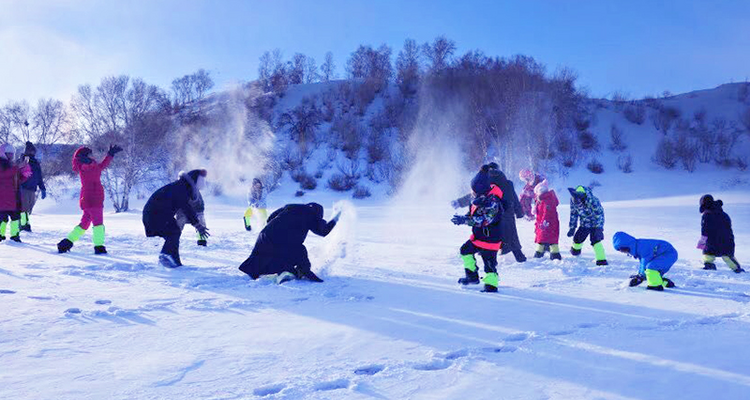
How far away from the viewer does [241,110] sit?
45.9 meters

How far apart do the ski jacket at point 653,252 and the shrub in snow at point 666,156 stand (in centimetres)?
2974

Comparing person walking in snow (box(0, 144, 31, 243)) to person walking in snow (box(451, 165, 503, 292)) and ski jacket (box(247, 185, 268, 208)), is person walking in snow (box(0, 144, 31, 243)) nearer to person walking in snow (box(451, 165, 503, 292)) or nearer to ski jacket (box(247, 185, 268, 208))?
ski jacket (box(247, 185, 268, 208))

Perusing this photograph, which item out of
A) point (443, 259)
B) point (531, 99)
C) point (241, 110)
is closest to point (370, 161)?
point (531, 99)

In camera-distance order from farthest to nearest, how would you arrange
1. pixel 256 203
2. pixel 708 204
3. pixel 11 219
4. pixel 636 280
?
pixel 256 203
pixel 11 219
pixel 708 204
pixel 636 280

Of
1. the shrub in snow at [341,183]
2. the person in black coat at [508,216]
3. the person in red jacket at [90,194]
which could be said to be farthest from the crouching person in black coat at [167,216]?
the shrub in snow at [341,183]

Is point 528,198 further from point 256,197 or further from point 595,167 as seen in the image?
point 595,167

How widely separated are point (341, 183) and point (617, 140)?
728 inches

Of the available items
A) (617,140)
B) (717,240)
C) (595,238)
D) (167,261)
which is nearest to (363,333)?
(167,261)

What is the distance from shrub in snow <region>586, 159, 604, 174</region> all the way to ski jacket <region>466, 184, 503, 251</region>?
29190 millimetres

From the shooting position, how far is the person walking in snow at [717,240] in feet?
24.7

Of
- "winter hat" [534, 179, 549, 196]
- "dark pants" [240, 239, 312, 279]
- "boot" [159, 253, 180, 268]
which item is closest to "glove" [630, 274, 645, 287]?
"winter hat" [534, 179, 549, 196]

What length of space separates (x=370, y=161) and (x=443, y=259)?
2870 centimetres

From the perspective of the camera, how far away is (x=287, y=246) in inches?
257

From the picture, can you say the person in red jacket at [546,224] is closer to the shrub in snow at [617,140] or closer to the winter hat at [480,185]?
the winter hat at [480,185]
